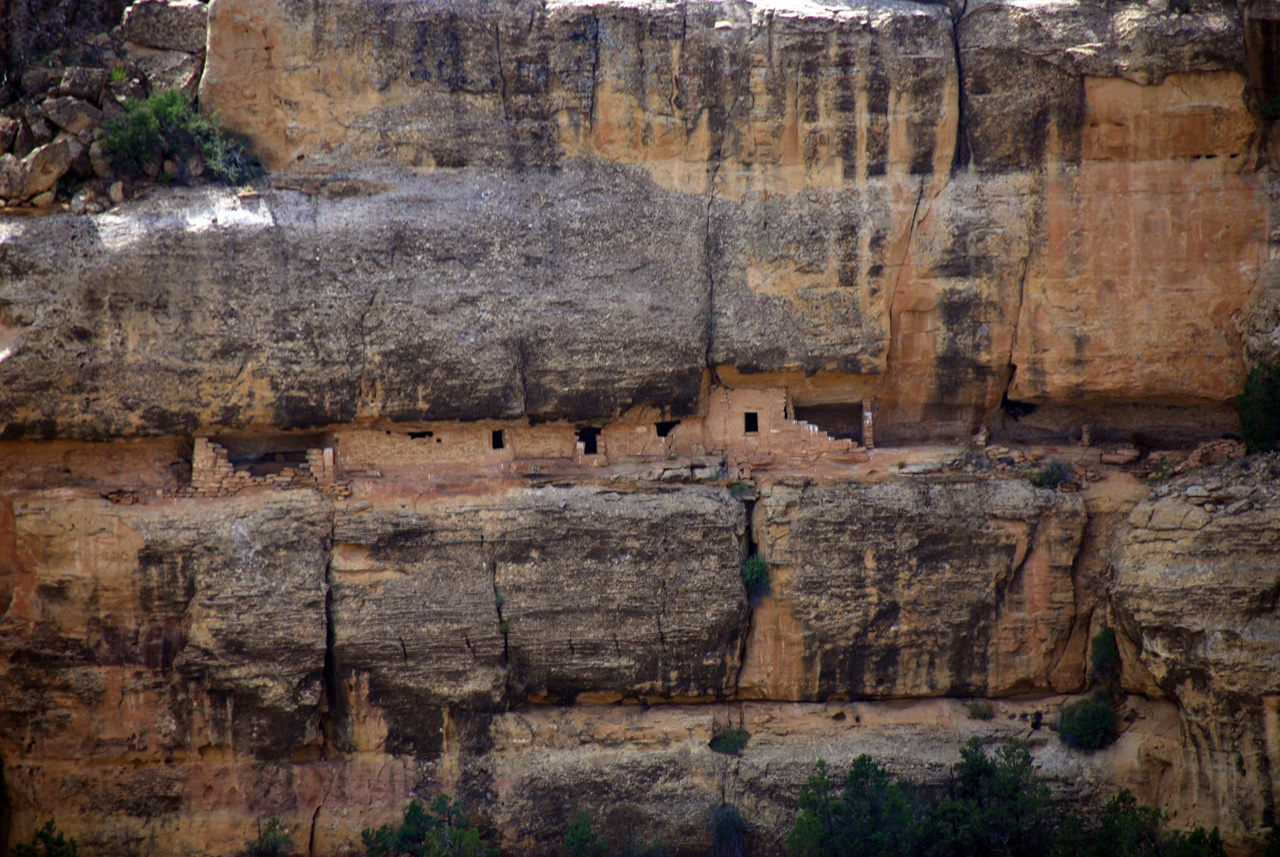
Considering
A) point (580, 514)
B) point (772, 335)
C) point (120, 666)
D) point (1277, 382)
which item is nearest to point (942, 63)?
point (772, 335)

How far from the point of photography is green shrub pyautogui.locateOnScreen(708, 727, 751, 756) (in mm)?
14000

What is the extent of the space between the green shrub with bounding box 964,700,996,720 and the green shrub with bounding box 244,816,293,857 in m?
8.05

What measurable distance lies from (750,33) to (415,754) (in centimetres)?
928

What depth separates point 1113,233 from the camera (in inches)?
555

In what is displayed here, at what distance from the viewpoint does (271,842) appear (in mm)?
13070

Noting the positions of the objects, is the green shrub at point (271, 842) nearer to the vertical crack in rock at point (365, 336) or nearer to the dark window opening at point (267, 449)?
the dark window opening at point (267, 449)

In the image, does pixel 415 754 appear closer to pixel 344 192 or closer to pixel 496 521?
pixel 496 521

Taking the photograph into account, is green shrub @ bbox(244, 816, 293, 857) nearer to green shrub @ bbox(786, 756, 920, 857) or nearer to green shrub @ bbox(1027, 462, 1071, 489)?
green shrub @ bbox(786, 756, 920, 857)

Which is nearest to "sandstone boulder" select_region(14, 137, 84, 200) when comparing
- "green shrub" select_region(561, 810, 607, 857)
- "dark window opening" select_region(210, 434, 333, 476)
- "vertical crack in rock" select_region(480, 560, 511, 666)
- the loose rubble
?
the loose rubble

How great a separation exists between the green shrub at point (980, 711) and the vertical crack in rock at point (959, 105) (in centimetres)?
643

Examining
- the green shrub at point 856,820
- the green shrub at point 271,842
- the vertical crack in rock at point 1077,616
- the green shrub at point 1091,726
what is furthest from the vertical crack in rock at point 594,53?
the green shrub at point 1091,726

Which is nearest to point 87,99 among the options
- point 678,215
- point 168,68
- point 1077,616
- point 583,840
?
point 168,68

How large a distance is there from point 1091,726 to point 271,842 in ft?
31.2

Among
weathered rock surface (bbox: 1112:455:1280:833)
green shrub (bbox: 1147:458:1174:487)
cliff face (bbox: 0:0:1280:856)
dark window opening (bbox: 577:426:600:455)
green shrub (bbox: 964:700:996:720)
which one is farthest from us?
dark window opening (bbox: 577:426:600:455)
